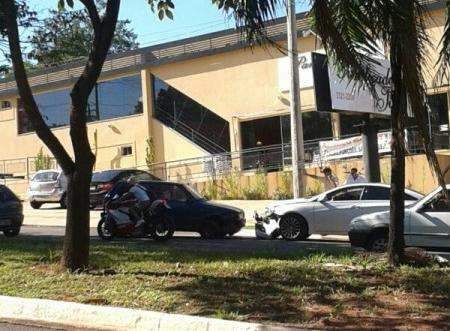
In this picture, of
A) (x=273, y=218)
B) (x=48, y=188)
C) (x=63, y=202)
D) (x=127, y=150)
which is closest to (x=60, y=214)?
(x=63, y=202)

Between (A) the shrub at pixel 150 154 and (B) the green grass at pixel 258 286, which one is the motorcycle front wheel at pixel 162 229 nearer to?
(B) the green grass at pixel 258 286

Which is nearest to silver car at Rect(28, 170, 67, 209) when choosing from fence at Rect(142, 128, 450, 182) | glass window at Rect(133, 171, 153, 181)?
glass window at Rect(133, 171, 153, 181)

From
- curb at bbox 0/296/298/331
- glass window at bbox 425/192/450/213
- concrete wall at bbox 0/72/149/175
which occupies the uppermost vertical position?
concrete wall at bbox 0/72/149/175

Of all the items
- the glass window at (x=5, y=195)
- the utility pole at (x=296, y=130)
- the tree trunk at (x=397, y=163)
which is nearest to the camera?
the tree trunk at (x=397, y=163)

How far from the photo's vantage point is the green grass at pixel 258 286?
6.79 meters

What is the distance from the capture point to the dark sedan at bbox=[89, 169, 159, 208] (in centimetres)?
2459

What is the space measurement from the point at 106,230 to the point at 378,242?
691 centimetres

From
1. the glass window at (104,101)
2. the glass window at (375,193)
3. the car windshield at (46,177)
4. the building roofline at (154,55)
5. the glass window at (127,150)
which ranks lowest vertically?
the glass window at (375,193)

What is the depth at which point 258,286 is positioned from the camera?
8133 mm

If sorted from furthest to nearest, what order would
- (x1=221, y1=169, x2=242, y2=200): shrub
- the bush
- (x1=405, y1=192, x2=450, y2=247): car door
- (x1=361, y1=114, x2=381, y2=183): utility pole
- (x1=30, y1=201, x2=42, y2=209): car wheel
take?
(x1=30, y1=201, x2=42, y2=209): car wheel → (x1=221, y1=169, x2=242, y2=200): shrub → the bush → (x1=361, y1=114, x2=381, y2=183): utility pole → (x1=405, y1=192, x2=450, y2=247): car door

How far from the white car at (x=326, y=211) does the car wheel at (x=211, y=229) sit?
1.04 metres

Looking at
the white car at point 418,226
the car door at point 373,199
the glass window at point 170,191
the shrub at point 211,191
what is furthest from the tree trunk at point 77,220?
the shrub at point 211,191

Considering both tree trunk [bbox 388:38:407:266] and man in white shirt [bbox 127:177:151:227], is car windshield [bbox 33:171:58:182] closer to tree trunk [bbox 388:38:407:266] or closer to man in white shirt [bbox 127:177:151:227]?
man in white shirt [bbox 127:177:151:227]

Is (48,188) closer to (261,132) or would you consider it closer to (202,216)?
(261,132)
